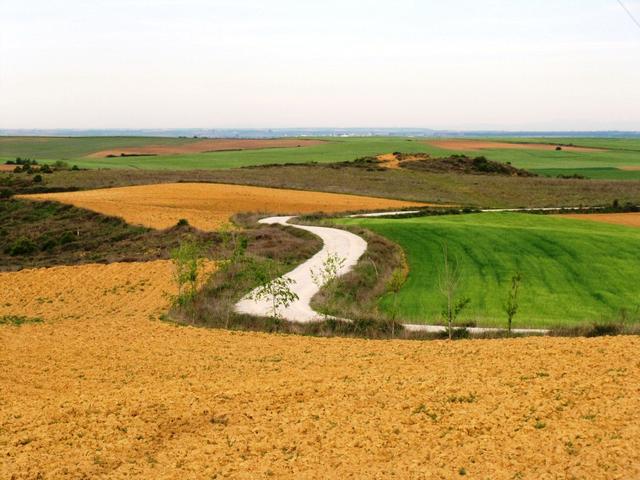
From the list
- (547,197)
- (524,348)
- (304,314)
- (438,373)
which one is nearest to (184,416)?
(438,373)

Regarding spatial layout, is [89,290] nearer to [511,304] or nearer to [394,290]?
[394,290]

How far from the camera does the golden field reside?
12.9m

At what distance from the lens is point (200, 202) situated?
237 feet

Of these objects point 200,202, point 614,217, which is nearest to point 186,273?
point 200,202

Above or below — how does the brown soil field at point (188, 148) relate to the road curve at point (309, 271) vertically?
above

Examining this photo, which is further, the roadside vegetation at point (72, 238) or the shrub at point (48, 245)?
the shrub at point (48, 245)

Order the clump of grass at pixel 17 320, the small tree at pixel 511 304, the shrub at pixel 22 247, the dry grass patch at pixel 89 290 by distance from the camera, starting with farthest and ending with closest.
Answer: the shrub at pixel 22 247 < the dry grass patch at pixel 89 290 < the clump of grass at pixel 17 320 < the small tree at pixel 511 304

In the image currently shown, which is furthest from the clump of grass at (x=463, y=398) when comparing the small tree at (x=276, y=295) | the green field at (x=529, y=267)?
the small tree at (x=276, y=295)

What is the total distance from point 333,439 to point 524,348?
8.27 metres

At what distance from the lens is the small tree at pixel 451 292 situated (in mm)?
28972

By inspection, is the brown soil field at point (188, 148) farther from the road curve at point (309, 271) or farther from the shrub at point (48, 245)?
the road curve at point (309, 271)

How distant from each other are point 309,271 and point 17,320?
1586cm

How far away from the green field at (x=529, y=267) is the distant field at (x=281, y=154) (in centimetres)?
7418

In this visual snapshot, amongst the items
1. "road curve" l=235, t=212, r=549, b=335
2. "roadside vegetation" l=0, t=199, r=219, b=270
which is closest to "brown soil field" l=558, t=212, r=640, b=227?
"road curve" l=235, t=212, r=549, b=335
